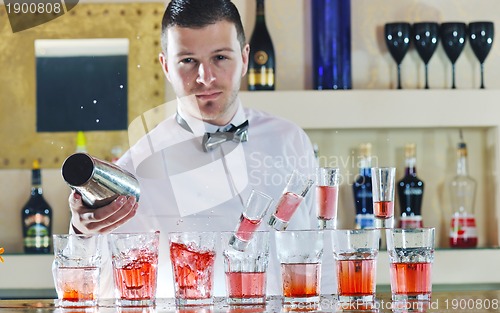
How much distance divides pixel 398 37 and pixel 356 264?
185 centimetres

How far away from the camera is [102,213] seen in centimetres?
152

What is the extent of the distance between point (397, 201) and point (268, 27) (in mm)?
714

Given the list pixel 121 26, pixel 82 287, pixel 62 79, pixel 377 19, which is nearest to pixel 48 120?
pixel 62 79

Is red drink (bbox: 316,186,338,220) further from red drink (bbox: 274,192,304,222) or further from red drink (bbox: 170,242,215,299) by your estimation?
red drink (bbox: 170,242,215,299)

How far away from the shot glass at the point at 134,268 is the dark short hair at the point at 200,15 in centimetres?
123

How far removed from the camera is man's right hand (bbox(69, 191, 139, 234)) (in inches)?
58.9

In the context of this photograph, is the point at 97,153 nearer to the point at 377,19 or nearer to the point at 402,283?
the point at 377,19

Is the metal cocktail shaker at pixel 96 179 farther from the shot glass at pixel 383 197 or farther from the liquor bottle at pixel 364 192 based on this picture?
the liquor bottle at pixel 364 192

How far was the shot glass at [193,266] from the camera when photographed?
1.30 metres

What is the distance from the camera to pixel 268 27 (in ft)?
10.2

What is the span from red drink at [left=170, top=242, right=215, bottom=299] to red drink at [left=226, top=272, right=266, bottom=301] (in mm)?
32

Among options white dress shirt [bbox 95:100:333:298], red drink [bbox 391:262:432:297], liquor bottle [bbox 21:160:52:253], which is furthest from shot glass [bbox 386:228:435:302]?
liquor bottle [bbox 21:160:52:253]

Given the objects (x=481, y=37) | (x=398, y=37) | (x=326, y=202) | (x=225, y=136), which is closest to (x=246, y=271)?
(x=326, y=202)

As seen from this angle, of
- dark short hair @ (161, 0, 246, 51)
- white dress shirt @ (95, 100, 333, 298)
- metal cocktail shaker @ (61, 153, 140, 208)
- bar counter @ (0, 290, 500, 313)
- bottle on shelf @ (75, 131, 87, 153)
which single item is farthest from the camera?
bottle on shelf @ (75, 131, 87, 153)
